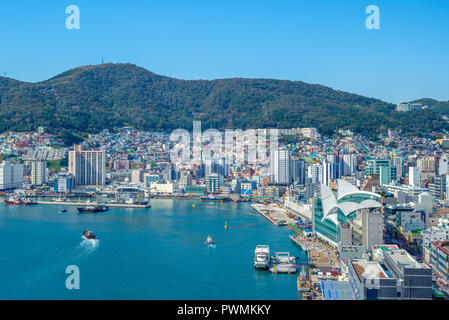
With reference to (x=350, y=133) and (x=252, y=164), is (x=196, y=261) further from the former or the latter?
(x=350, y=133)

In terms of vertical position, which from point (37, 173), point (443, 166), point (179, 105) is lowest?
point (37, 173)

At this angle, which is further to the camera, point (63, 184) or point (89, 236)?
point (63, 184)

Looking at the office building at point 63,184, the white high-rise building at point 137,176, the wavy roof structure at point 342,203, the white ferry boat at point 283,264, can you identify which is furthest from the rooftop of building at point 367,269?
the white high-rise building at point 137,176

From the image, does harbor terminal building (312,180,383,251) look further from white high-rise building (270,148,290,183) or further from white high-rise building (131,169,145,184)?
white high-rise building (131,169,145,184)

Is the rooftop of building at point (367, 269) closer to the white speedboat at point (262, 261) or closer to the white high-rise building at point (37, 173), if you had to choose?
the white speedboat at point (262, 261)

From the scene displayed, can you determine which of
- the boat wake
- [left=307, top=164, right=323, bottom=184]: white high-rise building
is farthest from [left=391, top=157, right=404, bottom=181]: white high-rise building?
the boat wake

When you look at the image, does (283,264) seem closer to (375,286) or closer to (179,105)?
(375,286)

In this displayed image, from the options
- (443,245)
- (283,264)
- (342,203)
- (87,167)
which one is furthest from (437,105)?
(283,264)
